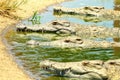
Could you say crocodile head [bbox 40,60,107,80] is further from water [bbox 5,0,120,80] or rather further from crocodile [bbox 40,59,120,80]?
water [bbox 5,0,120,80]

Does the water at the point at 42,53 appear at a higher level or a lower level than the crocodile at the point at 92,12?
lower

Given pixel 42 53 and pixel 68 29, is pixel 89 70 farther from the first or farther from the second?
pixel 68 29

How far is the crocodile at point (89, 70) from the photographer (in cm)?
900

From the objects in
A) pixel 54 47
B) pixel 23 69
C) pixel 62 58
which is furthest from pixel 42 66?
pixel 54 47

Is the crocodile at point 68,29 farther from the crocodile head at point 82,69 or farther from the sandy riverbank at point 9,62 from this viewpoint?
the crocodile head at point 82,69

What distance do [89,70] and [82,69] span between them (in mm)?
163

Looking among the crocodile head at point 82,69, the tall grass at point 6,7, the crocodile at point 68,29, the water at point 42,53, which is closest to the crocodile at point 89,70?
the crocodile head at point 82,69

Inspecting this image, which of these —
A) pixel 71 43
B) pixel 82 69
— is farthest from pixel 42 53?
pixel 82 69

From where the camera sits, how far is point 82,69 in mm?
9109

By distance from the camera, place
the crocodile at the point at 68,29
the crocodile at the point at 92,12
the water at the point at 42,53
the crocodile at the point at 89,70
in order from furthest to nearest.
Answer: the crocodile at the point at 92,12
the crocodile at the point at 68,29
the water at the point at 42,53
the crocodile at the point at 89,70

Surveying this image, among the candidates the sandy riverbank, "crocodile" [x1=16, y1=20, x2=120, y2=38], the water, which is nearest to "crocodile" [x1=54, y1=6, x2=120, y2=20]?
the sandy riverbank

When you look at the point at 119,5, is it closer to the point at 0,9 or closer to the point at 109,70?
the point at 0,9

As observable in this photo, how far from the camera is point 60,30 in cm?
1422

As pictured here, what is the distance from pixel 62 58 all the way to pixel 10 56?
1.38 metres
